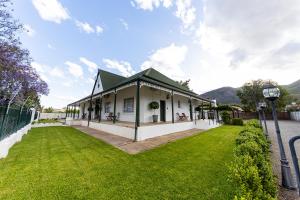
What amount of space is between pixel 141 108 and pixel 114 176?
773 cm

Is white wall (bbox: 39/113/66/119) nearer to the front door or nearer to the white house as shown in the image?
the white house

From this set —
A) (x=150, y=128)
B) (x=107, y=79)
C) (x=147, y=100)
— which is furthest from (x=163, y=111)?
(x=107, y=79)

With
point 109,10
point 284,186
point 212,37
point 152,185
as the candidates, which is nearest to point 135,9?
point 109,10

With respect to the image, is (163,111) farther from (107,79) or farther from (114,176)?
(114,176)

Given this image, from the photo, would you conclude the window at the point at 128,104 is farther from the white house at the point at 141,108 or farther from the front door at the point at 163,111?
the front door at the point at 163,111

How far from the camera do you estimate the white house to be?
8.23m

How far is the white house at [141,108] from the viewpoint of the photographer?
27.0 ft

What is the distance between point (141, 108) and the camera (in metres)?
11.1

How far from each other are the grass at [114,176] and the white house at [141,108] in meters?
3.14

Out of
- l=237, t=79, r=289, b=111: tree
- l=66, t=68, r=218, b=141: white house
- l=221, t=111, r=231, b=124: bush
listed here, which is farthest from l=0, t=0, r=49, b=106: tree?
l=237, t=79, r=289, b=111: tree

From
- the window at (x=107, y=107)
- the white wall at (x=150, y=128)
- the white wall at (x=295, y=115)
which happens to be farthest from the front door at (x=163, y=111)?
the white wall at (x=295, y=115)

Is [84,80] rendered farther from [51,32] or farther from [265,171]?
[265,171]

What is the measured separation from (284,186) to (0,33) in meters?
11.7

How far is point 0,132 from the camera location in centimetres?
477
